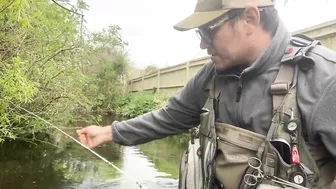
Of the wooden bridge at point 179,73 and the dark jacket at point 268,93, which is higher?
the wooden bridge at point 179,73

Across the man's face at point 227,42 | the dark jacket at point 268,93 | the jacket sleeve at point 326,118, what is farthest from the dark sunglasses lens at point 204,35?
the jacket sleeve at point 326,118

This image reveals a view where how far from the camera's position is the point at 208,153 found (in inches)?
69.8

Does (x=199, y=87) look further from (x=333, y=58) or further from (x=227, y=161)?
(x=333, y=58)

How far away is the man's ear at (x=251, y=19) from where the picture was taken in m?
1.65

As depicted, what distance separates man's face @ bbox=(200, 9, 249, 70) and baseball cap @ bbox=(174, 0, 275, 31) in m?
0.04

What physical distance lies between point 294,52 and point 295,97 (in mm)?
223

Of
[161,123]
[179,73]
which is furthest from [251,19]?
[179,73]

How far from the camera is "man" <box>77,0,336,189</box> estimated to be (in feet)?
4.91

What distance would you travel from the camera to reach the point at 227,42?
5.65 feet

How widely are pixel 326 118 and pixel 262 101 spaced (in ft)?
0.88

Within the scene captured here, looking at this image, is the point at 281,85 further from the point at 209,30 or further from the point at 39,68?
the point at 39,68

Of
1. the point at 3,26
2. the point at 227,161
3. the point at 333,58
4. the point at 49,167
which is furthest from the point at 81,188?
the point at 333,58

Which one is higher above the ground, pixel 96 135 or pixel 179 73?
pixel 179 73

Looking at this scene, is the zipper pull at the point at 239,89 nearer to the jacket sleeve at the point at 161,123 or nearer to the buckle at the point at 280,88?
the buckle at the point at 280,88
